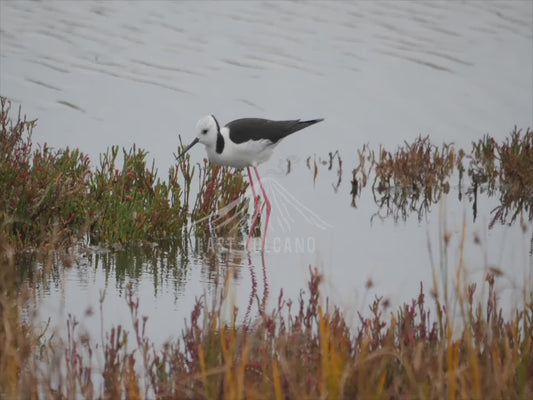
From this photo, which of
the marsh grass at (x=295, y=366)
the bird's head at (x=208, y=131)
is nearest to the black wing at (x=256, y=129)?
the bird's head at (x=208, y=131)

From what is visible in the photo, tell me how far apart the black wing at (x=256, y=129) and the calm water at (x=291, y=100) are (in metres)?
0.93

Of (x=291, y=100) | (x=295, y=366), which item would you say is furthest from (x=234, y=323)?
(x=291, y=100)

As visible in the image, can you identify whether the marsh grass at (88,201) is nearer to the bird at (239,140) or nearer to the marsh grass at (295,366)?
the bird at (239,140)

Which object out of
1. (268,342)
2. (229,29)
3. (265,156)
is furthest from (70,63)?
(268,342)

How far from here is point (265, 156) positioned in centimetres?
953

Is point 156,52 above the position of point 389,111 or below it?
above

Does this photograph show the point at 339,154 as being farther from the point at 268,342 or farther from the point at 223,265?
the point at 268,342

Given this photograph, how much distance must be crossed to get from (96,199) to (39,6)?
1357 cm

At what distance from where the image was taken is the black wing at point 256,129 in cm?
910

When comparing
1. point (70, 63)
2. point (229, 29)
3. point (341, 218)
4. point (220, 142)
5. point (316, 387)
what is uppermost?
point (229, 29)

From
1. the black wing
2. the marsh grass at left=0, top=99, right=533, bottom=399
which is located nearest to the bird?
the black wing

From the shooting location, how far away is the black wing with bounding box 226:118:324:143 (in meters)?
9.10

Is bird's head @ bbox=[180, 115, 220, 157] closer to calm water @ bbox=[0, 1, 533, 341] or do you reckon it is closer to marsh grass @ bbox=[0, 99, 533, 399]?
marsh grass @ bbox=[0, 99, 533, 399]

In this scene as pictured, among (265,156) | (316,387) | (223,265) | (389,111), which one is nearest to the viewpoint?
(316,387)
